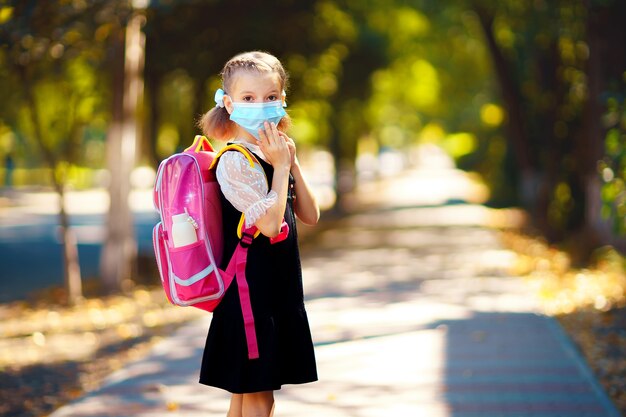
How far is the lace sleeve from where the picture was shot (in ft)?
12.3

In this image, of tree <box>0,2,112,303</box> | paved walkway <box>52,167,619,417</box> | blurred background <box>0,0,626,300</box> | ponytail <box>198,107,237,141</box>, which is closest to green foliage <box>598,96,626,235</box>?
blurred background <box>0,0,626,300</box>

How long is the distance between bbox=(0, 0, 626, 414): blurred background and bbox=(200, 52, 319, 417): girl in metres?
3.44

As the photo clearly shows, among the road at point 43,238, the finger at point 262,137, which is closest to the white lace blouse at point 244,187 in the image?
the finger at point 262,137

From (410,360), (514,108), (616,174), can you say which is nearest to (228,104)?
(410,360)

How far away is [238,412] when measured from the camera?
409 centimetres

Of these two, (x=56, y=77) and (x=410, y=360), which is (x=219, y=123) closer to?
(x=410, y=360)

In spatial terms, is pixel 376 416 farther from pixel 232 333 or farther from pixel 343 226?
pixel 343 226

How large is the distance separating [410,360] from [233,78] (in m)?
4.39

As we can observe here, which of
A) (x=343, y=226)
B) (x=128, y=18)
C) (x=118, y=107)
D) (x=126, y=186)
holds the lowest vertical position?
(x=343, y=226)

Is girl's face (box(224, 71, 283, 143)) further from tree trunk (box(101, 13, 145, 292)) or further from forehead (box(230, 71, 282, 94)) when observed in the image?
tree trunk (box(101, 13, 145, 292))

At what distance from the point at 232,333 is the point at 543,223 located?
1573cm

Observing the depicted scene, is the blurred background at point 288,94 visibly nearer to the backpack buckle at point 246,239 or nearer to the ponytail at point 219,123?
the ponytail at point 219,123

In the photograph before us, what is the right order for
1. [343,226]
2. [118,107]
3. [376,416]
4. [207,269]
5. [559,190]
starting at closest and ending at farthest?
[207,269] → [376,416] → [118,107] → [559,190] → [343,226]

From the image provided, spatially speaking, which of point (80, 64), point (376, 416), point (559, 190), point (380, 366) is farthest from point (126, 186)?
point (559, 190)
